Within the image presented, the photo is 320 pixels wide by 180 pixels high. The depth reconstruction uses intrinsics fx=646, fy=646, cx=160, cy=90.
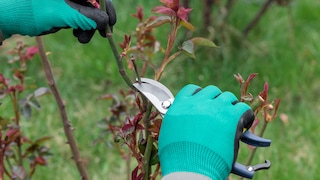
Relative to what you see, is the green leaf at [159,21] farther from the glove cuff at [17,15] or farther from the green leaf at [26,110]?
the green leaf at [26,110]

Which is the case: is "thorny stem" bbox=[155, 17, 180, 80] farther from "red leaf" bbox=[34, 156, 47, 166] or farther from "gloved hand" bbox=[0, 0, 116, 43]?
"red leaf" bbox=[34, 156, 47, 166]

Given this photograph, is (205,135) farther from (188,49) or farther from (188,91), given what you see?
(188,49)

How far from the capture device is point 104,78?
3396mm

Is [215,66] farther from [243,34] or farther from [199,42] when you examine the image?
[199,42]

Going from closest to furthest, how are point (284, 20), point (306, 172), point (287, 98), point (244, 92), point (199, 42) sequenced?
point (244, 92) < point (199, 42) < point (306, 172) < point (287, 98) < point (284, 20)

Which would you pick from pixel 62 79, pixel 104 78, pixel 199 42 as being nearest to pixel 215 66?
pixel 104 78

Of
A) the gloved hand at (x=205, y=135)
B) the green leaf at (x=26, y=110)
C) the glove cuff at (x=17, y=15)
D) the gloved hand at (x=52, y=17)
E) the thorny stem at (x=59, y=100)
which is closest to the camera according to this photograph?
the gloved hand at (x=205, y=135)

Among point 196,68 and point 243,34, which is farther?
point 243,34

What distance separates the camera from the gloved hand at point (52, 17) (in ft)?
4.81

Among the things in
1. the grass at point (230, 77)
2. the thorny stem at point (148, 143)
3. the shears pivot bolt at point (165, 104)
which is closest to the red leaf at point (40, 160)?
the grass at point (230, 77)

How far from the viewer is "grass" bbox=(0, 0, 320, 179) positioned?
9.04ft

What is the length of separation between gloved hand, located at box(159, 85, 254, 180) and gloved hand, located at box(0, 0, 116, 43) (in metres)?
0.28

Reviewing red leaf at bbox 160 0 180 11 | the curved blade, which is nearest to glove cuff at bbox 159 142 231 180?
the curved blade

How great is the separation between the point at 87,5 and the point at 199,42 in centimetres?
29
